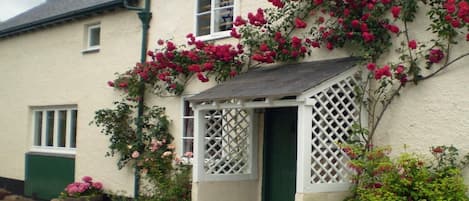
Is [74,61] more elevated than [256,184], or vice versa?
[74,61]

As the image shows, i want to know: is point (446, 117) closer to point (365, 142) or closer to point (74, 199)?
point (365, 142)

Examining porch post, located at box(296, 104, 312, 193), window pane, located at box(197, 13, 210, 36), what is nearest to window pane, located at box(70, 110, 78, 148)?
window pane, located at box(197, 13, 210, 36)

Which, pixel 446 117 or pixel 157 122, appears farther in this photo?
pixel 157 122

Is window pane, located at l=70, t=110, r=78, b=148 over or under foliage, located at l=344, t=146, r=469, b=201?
over

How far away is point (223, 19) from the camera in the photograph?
1192 centimetres

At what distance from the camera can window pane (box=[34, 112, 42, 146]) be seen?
1725 cm

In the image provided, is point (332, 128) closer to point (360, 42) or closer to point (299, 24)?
point (360, 42)

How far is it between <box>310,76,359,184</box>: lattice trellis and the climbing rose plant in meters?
0.17

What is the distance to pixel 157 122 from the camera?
42.2ft

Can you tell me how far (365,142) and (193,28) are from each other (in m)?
4.79

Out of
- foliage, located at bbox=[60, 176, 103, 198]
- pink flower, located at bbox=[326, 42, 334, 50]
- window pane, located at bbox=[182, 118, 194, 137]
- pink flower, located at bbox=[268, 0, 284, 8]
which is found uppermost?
pink flower, located at bbox=[268, 0, 284, 8]

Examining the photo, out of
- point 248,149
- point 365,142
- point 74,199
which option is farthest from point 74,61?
point 365,142

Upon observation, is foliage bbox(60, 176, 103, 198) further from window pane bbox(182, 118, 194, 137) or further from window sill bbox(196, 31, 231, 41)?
window sill bbox(196, 31, 231, 41)

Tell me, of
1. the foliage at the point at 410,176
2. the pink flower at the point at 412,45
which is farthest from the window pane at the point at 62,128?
the pink flower at the point at 412,45
